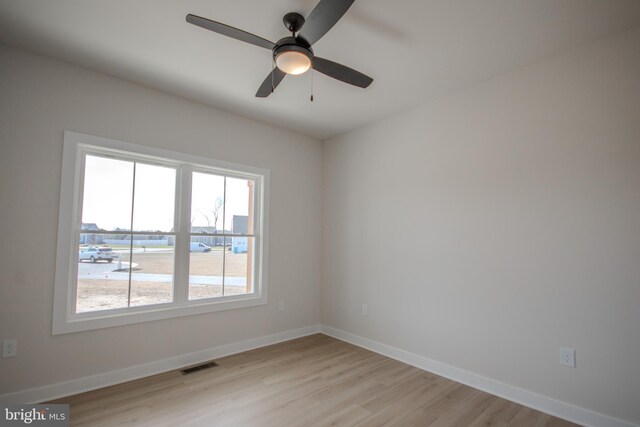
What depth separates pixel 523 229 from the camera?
2.62 metres

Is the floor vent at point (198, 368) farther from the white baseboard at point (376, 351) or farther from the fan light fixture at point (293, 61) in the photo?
the fan light fixture at point (293, 61)

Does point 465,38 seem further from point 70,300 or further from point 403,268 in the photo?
point 70,300

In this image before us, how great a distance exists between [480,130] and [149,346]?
375 cm

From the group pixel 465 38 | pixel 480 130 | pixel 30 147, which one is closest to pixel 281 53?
pixel 465 38

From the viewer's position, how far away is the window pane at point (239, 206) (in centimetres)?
375

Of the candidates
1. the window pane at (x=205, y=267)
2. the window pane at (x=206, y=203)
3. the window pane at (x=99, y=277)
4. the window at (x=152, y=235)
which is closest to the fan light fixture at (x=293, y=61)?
the window at (x=152, y=235)

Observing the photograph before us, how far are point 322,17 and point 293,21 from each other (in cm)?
54

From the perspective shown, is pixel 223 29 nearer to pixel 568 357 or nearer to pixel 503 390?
pixel 568 357

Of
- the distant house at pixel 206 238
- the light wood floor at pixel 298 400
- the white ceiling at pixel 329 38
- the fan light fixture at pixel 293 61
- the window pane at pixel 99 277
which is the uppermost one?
the white ceiling at pixel 329 38

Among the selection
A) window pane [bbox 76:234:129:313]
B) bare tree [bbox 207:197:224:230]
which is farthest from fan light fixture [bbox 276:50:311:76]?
window pane [bbox 76:234:129:313]

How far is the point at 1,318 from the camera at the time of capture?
2348 mm

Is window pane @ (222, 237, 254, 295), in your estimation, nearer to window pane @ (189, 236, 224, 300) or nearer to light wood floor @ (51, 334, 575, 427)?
window pane @ (189, 236, 224, 300)

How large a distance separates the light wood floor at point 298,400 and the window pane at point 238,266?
82 centimetres

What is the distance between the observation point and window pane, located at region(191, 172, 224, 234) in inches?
136
